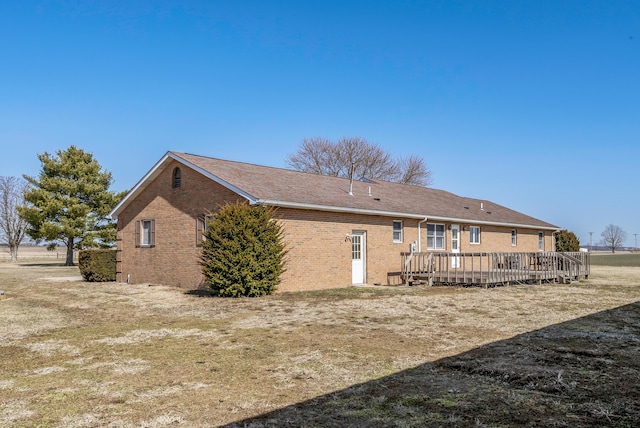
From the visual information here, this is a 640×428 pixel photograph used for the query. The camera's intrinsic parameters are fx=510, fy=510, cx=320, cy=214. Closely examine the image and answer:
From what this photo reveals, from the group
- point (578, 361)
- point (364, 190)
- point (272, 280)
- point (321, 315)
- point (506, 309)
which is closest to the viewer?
point (578, 361)

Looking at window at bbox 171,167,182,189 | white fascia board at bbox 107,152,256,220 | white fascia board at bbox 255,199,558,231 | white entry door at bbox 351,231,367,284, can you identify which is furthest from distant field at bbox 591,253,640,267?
window at bbox 171,167,182,189

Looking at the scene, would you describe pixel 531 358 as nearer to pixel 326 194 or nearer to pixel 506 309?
Answer: pixel 506 309

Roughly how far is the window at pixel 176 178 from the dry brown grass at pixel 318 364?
7.64 metres

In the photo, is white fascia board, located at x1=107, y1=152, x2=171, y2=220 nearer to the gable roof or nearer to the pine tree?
the gable roof

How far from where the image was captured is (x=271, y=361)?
7289 mm

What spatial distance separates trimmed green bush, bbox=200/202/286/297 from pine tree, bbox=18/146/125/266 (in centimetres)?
2807

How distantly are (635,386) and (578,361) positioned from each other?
1.31m

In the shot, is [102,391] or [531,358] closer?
[102,391]

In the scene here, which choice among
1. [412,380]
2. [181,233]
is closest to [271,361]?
[412,380]

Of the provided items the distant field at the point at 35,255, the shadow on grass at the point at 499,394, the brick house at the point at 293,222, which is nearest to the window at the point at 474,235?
the brick house at the point at 293,222

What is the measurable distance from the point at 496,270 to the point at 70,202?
33.4 meters

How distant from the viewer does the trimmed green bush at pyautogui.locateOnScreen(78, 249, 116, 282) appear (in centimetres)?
2312

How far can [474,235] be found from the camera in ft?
87.9

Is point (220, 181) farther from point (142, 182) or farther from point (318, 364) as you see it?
point (318, 364)
